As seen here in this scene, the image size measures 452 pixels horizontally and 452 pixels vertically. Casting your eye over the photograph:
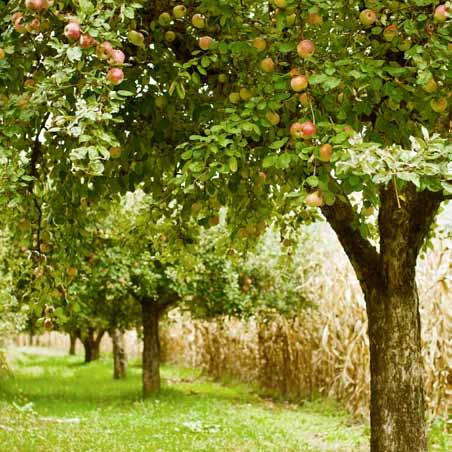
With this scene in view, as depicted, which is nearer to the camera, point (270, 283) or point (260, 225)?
point (260, 225)

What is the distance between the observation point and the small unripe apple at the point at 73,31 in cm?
348

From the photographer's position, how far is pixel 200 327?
2498 centimetres

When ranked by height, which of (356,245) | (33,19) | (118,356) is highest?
(33,19)

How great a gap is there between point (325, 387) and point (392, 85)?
12929 mm

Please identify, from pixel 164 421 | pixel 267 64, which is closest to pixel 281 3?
pixel 267 64

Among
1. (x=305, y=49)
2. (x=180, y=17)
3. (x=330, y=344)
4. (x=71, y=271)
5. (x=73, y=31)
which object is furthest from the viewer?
(x=330, y=344)

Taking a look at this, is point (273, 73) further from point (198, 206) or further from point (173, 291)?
point (173, 291)

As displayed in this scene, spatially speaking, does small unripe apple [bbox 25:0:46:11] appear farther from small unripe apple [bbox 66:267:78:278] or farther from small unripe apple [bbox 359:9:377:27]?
→ small unripe apple [bbox 66:267:78:278]

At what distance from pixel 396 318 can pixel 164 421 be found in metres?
8.27

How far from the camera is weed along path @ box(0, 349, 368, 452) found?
33.8 feet

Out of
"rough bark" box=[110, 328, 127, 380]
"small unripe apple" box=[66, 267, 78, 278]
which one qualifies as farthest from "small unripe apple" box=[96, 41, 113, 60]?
"rough bark" box=[110, 328, 127, 380]

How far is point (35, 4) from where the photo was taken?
356 centimetres

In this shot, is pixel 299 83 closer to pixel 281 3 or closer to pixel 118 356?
pixel 281 3

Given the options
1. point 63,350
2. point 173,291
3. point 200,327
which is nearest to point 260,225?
point 173,291
